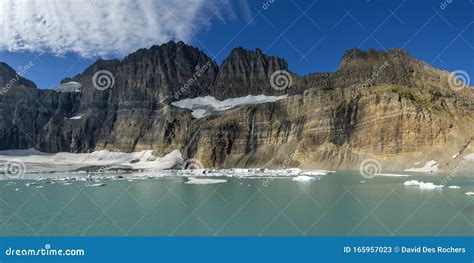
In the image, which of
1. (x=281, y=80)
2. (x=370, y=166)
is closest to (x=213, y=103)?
(x=281, y=80)

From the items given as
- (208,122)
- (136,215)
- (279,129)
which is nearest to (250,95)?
(208,122)

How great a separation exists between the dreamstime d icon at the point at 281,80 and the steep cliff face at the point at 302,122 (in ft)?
8.40

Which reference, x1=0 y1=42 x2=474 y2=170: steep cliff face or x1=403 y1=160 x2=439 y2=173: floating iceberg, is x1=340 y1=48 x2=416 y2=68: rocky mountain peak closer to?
x1=0 y1=42 x2=474 y2=170: steep cliff face

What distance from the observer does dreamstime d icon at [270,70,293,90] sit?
619 ft

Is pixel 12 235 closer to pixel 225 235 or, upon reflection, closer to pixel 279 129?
pixel 225 235

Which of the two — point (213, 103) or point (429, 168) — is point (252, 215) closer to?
point (429, 168)

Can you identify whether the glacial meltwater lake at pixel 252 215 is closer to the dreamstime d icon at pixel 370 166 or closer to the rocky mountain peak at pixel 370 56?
the dreamstime d icon at pixel 370 166

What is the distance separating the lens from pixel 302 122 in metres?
134

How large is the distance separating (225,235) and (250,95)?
17187 centimetres

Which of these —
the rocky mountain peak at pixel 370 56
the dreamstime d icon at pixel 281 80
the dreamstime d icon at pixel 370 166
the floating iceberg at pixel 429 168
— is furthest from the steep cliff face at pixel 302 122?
the dreamstime d icon at pixel 281 80

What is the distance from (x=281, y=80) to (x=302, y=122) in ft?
206

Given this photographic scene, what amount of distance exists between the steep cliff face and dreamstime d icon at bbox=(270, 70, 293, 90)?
2559mm

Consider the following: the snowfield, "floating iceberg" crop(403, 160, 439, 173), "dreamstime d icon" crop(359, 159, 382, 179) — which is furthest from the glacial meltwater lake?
the snowfield

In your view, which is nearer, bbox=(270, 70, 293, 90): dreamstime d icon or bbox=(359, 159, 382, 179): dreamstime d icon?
bbox=(359, 159, 382, 179): dreamstime d icon
